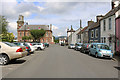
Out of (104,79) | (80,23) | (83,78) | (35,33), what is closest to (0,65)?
(83,78)

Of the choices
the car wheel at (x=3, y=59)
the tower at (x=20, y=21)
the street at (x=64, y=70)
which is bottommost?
the street at (x=64, y=70)

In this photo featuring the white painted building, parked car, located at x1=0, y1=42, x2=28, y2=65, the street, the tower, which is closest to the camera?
the street

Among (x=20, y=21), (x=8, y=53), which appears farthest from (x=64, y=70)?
(x=20, y=21)

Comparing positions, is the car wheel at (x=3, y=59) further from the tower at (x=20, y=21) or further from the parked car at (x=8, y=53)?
the tower at (x=20, y=21)

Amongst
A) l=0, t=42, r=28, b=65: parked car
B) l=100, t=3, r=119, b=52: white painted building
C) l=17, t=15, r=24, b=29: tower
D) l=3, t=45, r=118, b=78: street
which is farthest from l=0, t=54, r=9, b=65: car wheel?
l=17, t=15, r=24, b=29: tower

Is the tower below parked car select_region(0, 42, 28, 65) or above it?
above

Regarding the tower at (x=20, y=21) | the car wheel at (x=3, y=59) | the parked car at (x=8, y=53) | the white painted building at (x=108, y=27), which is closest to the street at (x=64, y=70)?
the parked car at (x=8, y=53)

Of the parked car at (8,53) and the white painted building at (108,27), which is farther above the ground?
the white painted building at (108,27)

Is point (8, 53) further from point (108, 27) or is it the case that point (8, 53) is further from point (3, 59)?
point (108, 27)

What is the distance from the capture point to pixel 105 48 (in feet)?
49.2

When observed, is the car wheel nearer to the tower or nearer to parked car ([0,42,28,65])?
parked car ([0,42,28,65])

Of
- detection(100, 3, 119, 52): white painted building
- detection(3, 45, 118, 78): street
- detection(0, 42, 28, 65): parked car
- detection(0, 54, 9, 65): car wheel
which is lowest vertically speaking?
detection(3, 45, 118, 78): street

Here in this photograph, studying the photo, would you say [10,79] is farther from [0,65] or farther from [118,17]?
[118,17]

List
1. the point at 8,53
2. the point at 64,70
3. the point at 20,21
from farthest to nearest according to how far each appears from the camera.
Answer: the point at 20,21
the point at 8,53
the point at 64,70
